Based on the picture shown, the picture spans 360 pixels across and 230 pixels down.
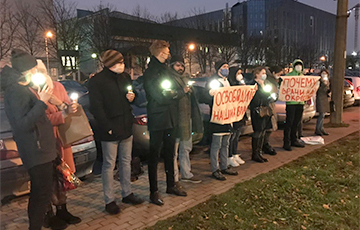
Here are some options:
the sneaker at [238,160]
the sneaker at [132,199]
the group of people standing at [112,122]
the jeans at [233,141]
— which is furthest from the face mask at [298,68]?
the sneaker at [132,199]

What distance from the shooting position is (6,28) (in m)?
24.2

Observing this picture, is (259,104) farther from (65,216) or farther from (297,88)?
(65,216)

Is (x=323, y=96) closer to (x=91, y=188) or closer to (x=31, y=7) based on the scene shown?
(x=91, y=188)

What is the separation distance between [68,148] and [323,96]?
23.7 ft

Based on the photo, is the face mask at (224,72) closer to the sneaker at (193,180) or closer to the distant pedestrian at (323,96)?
the sneaker at (193,180)

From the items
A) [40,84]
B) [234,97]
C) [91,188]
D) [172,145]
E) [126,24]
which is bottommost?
[91,188]

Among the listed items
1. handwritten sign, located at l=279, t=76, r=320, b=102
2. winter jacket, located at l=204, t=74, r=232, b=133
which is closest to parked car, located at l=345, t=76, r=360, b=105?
handwritten sign, located at l=279, t=76, r=320, b=102

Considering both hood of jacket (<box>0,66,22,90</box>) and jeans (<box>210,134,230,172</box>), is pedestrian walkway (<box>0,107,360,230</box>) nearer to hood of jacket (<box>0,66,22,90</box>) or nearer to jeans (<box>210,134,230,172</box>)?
jeans (<box>210,134,230,172</box>)

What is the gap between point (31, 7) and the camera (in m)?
26.8

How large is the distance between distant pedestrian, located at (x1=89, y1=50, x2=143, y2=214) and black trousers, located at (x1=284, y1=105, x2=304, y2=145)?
448 cm

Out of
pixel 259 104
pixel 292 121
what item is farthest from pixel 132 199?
pixel 292 121

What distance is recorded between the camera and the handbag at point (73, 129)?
12.6 ft

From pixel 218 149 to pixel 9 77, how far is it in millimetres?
3497

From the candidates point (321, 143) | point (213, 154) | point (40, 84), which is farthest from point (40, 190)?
point (321, 143)
